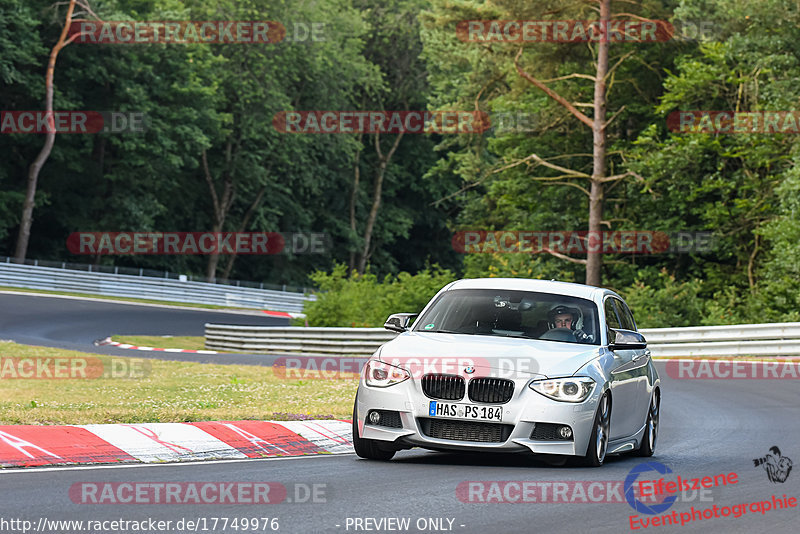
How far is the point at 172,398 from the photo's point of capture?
599 inches

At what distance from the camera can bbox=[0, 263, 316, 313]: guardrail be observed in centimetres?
5069

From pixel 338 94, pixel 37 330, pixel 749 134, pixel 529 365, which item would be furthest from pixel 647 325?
pixel 338 94

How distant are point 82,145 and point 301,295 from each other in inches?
530

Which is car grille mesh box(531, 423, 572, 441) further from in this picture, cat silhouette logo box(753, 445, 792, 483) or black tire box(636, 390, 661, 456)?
black tire box(636, 390, 661, 456)

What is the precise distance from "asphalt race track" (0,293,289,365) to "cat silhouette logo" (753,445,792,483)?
17.2 m

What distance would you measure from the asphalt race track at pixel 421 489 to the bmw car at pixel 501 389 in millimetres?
259

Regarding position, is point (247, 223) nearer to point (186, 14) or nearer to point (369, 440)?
point (186, 14)

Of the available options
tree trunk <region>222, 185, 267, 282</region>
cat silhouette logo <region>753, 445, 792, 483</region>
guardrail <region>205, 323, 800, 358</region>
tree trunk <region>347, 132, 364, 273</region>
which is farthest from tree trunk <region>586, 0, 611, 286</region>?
tree trunk <region>347, 132, 364, 273</region>

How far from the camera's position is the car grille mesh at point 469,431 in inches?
383
